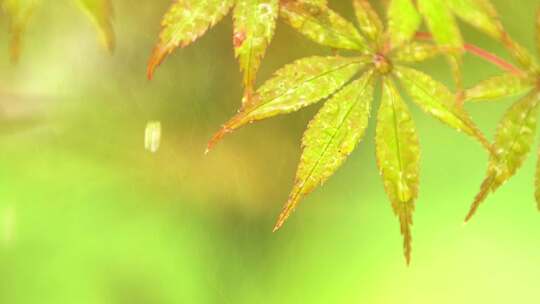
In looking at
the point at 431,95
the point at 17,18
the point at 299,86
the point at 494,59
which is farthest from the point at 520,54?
the point at 17,18

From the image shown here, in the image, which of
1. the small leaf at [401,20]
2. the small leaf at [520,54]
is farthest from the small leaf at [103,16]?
the small leaf at [520,54]

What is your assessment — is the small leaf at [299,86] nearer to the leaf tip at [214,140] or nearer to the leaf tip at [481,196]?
the leaf tip at [214,140]

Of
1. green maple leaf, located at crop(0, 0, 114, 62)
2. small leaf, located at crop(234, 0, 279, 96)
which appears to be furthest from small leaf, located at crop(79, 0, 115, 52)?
small leaf, located at crop(234, 0, 279, 96)

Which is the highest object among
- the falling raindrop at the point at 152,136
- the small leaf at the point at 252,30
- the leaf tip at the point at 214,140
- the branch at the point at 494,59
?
the small leaf at the point at 252,30

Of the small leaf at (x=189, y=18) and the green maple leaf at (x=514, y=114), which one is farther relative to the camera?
the green maple leaf at (x=514, y=114)

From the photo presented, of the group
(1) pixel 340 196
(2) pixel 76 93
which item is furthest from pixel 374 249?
(2) pixel 76 93

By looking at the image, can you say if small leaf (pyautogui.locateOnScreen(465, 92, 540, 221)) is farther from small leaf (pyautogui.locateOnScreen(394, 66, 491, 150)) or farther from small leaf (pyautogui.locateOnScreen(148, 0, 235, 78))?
small leaf (pyautogui.locateOnScreen(148, 0, 235, 78))
